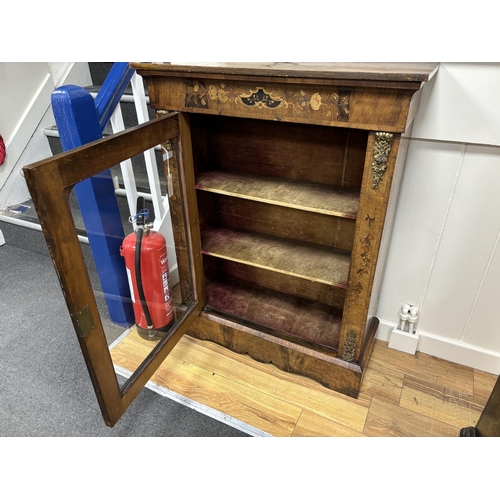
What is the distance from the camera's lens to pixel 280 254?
4.90 feet

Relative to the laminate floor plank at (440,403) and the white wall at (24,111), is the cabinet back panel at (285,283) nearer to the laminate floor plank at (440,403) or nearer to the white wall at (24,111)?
the laminate floor plank at (440,403)

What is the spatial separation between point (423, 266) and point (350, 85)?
0.84m

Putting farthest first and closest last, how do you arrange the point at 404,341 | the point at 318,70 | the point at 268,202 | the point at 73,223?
the point at 404,341, the point at 268,202, the point at 318,70, the point at 73,223

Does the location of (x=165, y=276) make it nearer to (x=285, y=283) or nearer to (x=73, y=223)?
(x=285, y=283)

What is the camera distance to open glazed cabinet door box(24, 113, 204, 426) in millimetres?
763

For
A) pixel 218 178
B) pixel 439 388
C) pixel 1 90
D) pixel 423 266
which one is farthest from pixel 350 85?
pixel 1 90

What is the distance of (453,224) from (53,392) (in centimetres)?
166

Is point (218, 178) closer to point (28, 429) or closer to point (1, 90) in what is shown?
point (28, 429)

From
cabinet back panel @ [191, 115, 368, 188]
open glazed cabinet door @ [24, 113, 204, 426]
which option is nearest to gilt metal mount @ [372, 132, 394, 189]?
cabinet back panel @ [191, 115, 368, 188]

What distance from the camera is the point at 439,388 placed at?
1467 mm

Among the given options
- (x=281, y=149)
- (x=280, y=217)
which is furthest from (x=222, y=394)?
(x=281, y=149)

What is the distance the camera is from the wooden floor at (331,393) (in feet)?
4.35

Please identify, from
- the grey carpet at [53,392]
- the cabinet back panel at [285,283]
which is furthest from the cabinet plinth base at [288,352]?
the grey carpet at [53,392]

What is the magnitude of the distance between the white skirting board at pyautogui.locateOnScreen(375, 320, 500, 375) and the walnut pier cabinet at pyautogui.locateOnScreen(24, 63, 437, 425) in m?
0.22
